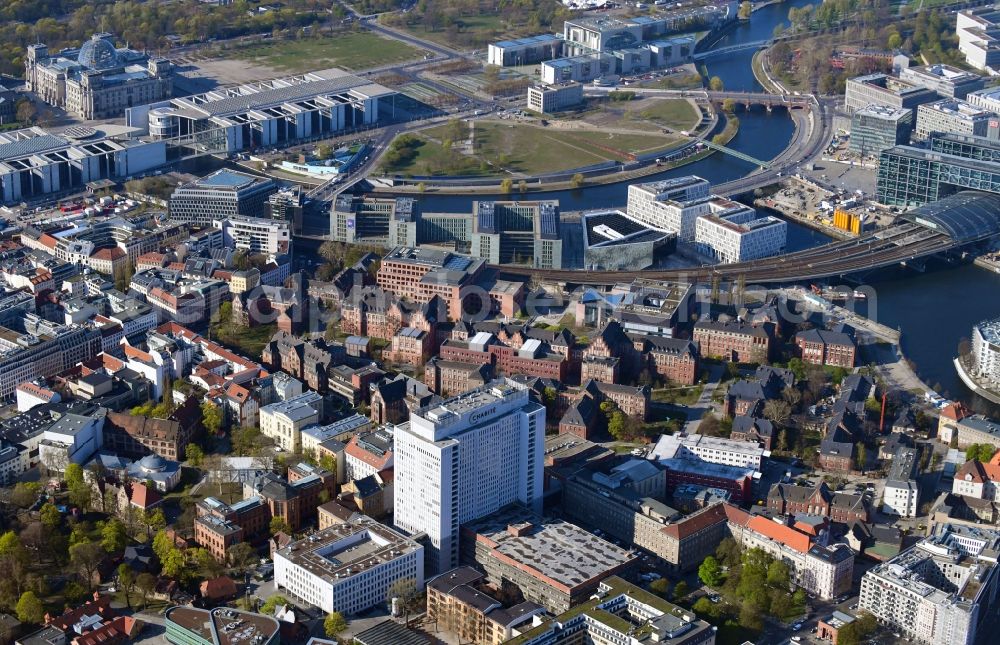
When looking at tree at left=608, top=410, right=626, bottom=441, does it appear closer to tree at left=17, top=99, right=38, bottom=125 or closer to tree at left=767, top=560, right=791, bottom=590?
tree at left=767, top=560, right=791, bottom=590

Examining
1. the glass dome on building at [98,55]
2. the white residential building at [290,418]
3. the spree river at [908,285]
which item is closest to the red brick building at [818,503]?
the spree river at [908,285]

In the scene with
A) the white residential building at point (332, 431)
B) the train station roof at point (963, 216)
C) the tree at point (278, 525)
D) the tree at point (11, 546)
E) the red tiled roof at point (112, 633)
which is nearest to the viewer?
the red tiled roof at point (112, 633)

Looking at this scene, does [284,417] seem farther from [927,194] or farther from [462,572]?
[927,194]

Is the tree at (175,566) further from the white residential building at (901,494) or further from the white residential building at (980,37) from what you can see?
the white residential building at (980,37)

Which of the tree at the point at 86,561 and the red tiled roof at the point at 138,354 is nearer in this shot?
the tree at the point at 86,561

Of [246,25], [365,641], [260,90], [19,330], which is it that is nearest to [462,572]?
[365,641]

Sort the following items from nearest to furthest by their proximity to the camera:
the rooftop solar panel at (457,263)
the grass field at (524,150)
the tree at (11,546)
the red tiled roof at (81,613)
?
1. the red tiled roof at (81,613)
2. the tree at (11,546)
3. the rooftop solar panel at (457,263)
4. the grass field at (524,150)
